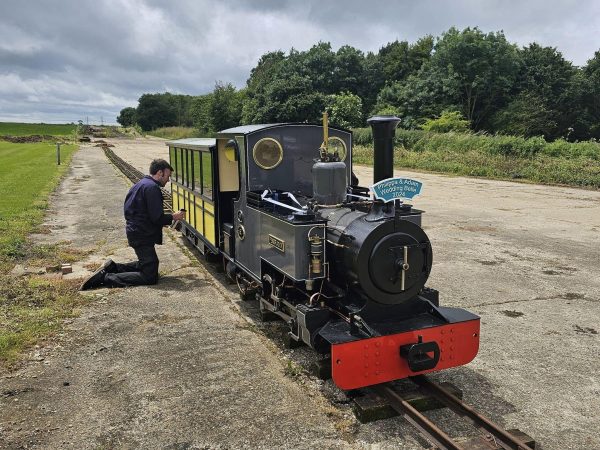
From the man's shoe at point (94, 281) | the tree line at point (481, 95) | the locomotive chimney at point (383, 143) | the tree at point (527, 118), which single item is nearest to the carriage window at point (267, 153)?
the locomotive chimney at point (383, 143)

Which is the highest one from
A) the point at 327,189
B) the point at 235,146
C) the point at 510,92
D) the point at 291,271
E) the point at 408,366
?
the point at 510,92

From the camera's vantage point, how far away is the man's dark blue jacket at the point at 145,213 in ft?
24.8

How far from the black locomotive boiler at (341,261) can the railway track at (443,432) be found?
19 centimetres

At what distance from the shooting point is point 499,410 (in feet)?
14.3

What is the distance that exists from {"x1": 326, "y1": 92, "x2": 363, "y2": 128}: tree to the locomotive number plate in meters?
39.7

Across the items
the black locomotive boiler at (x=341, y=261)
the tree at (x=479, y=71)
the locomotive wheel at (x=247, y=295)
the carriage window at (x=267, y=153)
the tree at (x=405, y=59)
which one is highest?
the tree at (x=405, y=59)

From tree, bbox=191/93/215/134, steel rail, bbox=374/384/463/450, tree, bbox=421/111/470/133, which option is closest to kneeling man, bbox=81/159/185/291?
steel rail, bbox=374/384/463/450

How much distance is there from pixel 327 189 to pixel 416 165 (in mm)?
27130

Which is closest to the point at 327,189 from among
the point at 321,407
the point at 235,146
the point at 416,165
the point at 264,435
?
the point at 235,146

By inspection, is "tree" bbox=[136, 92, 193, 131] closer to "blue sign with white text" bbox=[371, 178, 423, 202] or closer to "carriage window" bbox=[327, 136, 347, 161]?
"carriage window" bbox=[327, 136, 347, 161]

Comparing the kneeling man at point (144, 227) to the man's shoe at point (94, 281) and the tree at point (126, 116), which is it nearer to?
the man's shoe at point (94, 281)

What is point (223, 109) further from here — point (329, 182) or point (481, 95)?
point (329, 182)

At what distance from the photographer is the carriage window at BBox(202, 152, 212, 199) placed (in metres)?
7.46

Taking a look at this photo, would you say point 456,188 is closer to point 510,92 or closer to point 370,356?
point 370,356
